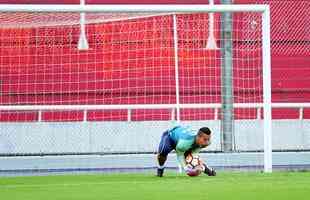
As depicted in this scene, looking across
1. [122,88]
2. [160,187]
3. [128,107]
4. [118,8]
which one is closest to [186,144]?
[160,187]

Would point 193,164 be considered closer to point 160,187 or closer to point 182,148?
point 182,148

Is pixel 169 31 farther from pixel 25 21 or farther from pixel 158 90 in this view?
pixel 25 21

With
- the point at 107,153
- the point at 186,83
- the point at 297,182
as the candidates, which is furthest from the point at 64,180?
the point at 186,83

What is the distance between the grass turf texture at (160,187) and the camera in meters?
9.35

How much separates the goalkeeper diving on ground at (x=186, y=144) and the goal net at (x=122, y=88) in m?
2.67

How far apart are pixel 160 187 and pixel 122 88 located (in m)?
6.73

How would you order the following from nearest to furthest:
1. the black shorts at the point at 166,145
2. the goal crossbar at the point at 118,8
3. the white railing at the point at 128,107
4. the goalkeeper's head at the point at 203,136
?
1. the goalkeeper's head at the point at 203,136
2. the black shorts at the point at 166,145
3. the goal crossbar at the point at 118,8
4. the white railing at the point at 128,107

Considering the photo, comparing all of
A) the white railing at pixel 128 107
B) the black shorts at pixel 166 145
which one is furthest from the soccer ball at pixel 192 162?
the white railing at pixel 128 107

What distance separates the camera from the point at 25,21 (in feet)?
47.9

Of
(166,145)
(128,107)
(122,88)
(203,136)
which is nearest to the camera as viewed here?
(203,136)

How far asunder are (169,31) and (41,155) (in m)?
3.18

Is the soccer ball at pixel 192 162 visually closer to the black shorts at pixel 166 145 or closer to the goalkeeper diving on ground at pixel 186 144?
the goalkeeper diving on ground at pixel 186 144

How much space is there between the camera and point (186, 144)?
1204 centimetres

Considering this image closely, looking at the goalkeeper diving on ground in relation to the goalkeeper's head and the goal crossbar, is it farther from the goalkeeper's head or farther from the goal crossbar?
the goal crossbar
